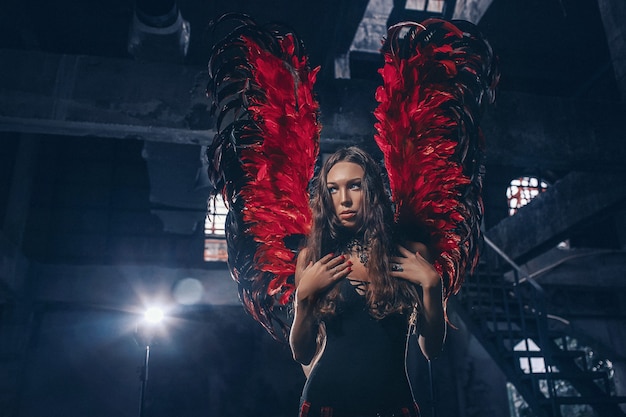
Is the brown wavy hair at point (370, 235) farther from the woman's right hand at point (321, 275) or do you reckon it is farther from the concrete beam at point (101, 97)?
the concrete beam at point (101, 97)

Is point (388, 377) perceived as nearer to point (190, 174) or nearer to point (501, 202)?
point (190, 174)

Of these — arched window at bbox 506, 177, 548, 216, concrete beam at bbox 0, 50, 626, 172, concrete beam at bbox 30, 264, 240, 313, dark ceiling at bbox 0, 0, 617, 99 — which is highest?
dark ceiling at bbox 0, 0, 617, 99

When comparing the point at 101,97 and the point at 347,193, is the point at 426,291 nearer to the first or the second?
the point at 347,193

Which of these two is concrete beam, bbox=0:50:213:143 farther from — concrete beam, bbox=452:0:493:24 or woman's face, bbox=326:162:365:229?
concrete beam, bbox=452:0:493:24

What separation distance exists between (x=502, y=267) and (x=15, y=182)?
29.5 ft

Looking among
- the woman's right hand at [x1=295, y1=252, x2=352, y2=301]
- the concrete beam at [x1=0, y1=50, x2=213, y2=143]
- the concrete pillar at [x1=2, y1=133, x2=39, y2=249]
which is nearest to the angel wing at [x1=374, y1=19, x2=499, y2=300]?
the woman's right hand at [x1=295, y1=252, x2=352, y2=301]

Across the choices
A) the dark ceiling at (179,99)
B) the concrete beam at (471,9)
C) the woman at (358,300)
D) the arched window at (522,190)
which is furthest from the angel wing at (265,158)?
the arched window at (522,190)

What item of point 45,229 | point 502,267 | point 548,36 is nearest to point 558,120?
point 502,267

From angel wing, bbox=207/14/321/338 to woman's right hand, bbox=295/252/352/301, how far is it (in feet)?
0.69

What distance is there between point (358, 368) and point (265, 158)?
3.70ft

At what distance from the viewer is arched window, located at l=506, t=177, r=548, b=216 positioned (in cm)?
1164

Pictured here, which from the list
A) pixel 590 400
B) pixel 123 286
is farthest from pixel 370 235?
pixel 123 286

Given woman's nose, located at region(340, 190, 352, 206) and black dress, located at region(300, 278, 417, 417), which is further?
woman's nose, located at region(340, 190, 352, 206)

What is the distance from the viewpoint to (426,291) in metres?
2.24
